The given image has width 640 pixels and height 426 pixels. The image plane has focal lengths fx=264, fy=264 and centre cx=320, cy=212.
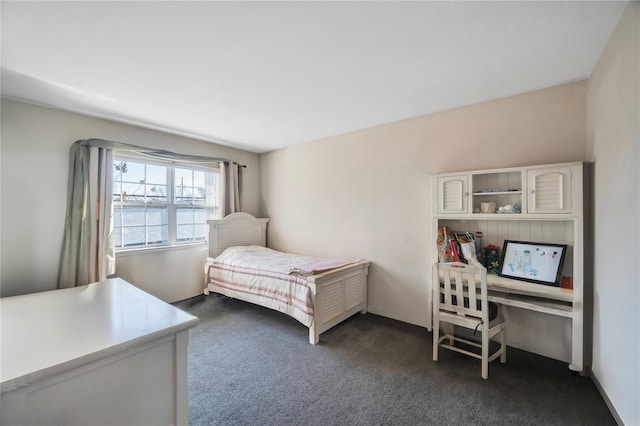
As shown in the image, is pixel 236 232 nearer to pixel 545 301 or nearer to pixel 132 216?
pixel 132 216

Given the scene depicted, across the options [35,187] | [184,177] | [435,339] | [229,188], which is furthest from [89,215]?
[435,339]

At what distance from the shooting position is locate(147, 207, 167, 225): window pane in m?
3.44

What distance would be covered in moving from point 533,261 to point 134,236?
4.26m

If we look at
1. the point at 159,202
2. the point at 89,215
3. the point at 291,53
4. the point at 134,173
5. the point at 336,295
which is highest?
the point at 291,53

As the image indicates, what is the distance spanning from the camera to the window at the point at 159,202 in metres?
3.20

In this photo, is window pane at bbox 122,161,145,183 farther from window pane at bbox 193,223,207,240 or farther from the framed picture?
the framed picture

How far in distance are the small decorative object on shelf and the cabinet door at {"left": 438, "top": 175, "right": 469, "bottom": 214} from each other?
0.43m

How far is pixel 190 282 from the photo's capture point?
3730mm

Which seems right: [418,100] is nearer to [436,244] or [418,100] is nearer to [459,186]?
[459,186]

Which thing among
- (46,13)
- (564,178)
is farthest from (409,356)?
(46,13)

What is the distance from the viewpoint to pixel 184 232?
3758 mm

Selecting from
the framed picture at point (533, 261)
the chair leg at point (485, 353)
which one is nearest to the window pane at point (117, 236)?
the chair leg at point (485, 353)

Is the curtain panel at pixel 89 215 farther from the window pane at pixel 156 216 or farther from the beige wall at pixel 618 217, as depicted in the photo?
the beige wall at pixel 618 217

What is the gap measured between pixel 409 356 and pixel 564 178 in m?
1.88
